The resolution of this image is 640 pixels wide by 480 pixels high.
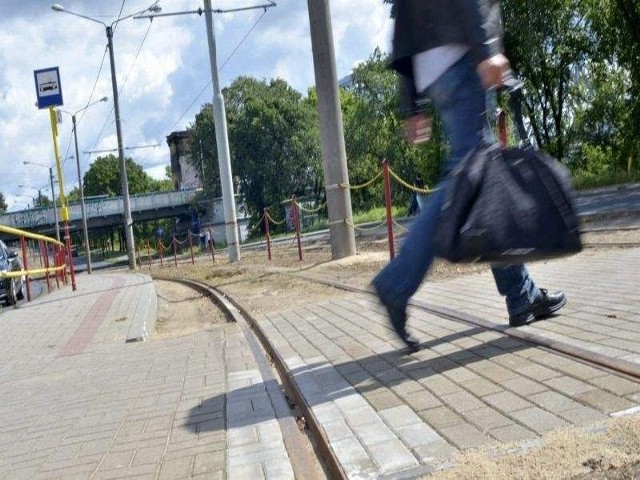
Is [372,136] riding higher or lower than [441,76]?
higher

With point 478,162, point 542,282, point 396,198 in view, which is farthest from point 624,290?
point 396,198

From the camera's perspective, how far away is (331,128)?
41.5ft

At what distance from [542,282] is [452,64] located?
11.7 feet

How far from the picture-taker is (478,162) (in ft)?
10.0

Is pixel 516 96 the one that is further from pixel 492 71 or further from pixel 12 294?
pixel 12 294

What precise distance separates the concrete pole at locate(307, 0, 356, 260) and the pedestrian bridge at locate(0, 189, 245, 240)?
5167cm

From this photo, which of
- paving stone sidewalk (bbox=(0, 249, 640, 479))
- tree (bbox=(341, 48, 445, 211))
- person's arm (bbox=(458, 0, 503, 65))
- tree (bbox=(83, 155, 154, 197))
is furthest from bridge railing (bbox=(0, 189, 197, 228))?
person's arm (bbox=(458, 0, 503, 65))

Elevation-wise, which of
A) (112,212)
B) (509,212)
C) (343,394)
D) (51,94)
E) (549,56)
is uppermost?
(549,56)

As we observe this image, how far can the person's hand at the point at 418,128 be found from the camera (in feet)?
12.1

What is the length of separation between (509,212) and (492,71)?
0.69 metres

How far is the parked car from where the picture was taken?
1384cm

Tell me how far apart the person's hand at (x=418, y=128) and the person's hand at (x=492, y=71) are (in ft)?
1.74

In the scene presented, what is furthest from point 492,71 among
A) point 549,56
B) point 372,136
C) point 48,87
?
point 372,136

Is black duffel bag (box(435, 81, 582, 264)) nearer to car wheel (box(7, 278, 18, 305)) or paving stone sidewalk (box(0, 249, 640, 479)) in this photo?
paving stone sidewalk (box(0, 249, 640, 479))
